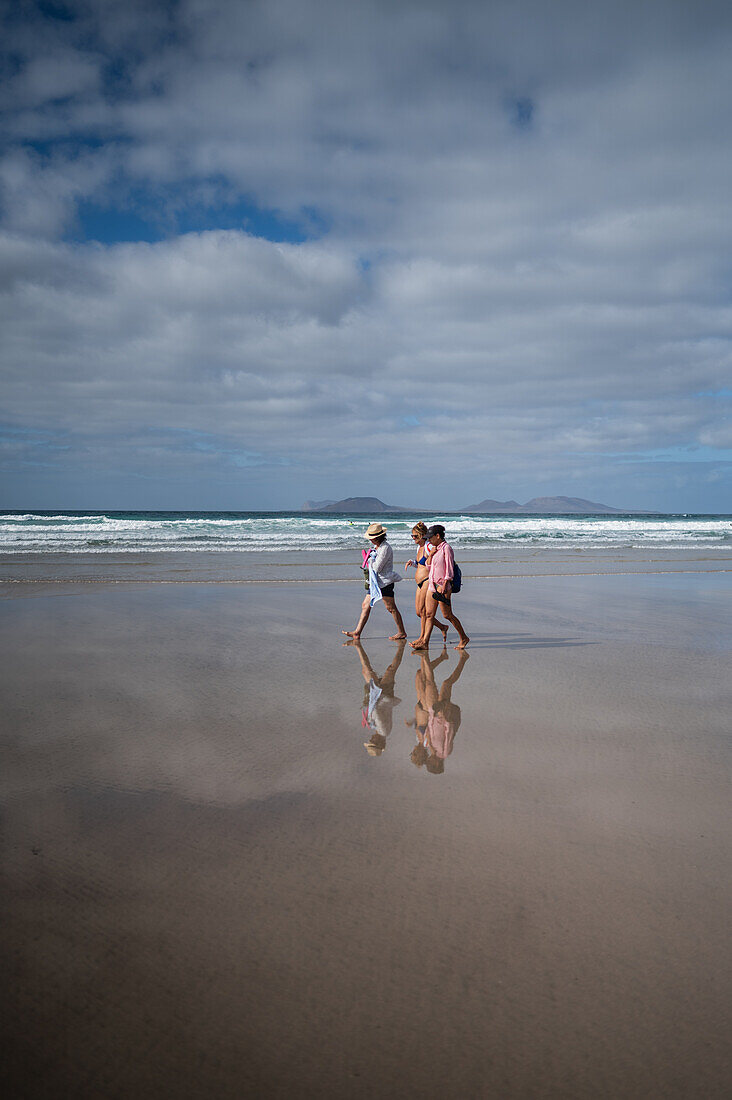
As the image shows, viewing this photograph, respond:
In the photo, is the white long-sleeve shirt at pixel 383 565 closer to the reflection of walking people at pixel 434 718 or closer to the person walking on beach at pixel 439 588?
the person walking on beach at pixel 439 588

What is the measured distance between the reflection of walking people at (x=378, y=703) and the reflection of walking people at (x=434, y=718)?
234 mm

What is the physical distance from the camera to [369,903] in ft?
8.55

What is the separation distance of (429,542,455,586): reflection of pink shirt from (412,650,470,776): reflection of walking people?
1.27 metres

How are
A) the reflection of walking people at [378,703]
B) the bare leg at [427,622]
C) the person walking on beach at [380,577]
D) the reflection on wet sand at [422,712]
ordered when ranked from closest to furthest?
the reflection on wet sand at [422,712]
the reflection of walking people at [378,703]
the bare leg at [427,622]
the person walking on beach at [380,577]

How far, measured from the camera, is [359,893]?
2676 mm

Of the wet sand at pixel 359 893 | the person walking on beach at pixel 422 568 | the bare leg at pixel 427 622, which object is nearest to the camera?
the wet sand at pixel 359 893

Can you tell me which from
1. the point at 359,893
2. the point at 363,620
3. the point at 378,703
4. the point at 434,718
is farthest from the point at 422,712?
the point at 363,620

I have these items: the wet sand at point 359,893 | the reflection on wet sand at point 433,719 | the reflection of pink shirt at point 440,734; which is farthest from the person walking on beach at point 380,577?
the reflection of pink shirt at point 440,734

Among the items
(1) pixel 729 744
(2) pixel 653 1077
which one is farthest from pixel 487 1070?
(1) pixel 729 744

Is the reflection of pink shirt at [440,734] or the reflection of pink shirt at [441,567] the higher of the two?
the reflection of pink shirt at [441,567]

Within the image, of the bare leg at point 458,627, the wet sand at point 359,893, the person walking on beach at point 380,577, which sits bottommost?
the wet sand at point 359,893

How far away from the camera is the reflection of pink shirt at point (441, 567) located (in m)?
7.96

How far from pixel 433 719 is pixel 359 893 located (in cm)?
244

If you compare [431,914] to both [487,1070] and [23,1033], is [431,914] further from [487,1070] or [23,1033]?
[23,1033]
